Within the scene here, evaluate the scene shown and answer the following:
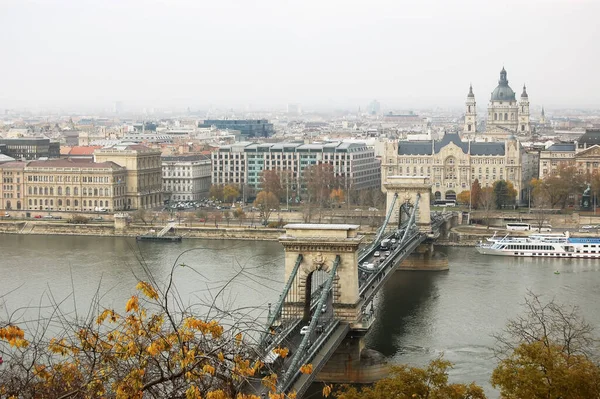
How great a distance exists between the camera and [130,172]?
114 ft

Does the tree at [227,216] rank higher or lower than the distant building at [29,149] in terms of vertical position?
lower

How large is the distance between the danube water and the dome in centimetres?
2832

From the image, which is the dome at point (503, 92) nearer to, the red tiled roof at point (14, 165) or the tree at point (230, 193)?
the tree at point (230, 193)

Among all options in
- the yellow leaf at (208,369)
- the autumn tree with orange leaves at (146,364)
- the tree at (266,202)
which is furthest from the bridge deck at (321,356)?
the tree at (266,202)

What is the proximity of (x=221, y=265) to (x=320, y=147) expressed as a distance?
16.9 m

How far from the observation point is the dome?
5381 cm

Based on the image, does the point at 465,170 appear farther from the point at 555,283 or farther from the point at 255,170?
the point at 555,283

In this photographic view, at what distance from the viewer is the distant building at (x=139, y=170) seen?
34656 millimetres

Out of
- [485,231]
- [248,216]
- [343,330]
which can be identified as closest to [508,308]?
[343,330]

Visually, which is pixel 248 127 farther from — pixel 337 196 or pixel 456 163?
pixel 337 196

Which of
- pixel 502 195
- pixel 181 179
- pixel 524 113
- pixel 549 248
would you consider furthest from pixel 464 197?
pixel 524 113

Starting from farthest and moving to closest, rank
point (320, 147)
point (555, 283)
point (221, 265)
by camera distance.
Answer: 1. point (320, 147)
2. point (221, 265)
3. point (555, 283)

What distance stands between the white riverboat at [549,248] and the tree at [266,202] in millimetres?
8112

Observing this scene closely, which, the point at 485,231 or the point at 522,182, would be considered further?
the point at 522,182
